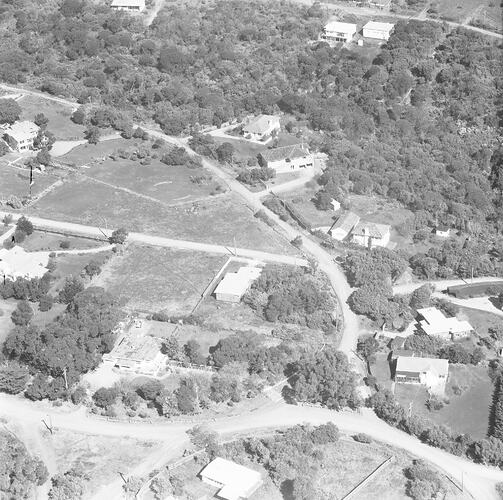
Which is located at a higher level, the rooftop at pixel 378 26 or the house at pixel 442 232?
the rooftop at pixel 378 26

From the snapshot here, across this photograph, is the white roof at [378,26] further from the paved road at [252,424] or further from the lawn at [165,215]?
the paved road at [252,424]

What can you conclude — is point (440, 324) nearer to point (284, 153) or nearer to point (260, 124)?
point (284, 153)

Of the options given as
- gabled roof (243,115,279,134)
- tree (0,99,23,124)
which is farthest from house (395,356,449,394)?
tree (0,99,23,124)

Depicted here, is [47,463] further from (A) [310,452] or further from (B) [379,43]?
(B) [379,43]

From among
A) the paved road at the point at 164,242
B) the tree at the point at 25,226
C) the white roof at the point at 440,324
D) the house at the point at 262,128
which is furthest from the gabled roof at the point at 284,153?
the white roof at the point at 440,324

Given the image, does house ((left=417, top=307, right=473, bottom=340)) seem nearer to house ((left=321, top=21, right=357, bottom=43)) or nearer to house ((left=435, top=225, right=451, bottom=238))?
house ((left=435, top=225, right=451, bottom=238))

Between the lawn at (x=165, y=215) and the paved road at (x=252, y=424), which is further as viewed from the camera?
the lawn at (x=165, y=215)

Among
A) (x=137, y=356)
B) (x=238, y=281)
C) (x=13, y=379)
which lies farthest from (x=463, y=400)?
(x=13, y=379)

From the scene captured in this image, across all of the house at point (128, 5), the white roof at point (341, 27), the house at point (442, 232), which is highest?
the white roof at point (341, 27)
